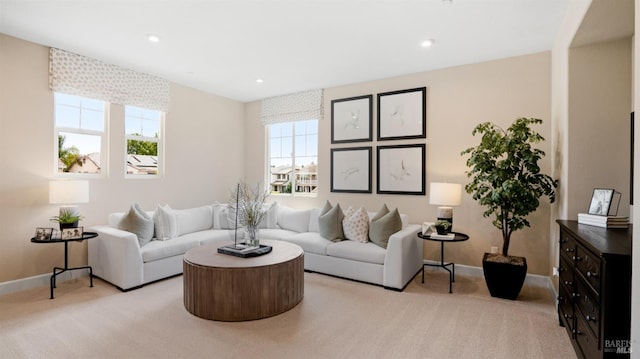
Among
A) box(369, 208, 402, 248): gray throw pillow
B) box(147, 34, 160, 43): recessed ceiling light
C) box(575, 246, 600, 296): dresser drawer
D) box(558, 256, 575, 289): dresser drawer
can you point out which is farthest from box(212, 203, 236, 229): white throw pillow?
box(575, 246, 600, 296): dresser drawer

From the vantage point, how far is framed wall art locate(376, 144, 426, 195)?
4.55 meters

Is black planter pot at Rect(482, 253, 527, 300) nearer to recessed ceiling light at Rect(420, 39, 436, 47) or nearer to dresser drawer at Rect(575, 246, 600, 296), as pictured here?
dresser drawer at Rect(575, 246, 600, 296)

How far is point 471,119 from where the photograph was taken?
421cm

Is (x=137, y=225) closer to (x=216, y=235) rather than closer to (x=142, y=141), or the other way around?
(x=216, y=235)

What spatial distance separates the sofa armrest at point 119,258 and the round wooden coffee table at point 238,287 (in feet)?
2.83

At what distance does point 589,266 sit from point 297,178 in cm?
446

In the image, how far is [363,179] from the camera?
5.04 meters

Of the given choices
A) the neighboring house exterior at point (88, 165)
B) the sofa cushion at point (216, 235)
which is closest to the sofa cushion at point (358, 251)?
the sofa cushion at point (216, 235)

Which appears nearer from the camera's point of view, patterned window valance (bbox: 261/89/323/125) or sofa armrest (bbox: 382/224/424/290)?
sofa armrest (bbox: 382/224/424/290)

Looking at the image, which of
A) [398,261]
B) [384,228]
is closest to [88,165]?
[384,228]

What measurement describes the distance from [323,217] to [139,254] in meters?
2.26

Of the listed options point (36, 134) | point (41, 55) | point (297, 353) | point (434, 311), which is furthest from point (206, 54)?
point (434, 311)

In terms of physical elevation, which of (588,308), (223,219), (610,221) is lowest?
(588,308)

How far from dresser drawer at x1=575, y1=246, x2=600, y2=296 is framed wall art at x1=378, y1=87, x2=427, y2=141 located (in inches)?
104
